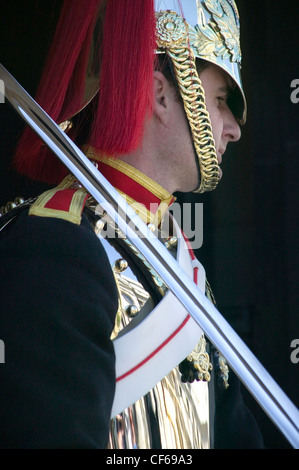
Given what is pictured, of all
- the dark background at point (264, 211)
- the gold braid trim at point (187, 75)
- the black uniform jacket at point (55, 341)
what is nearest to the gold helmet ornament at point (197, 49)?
the gold braid trim at point (187, 75)

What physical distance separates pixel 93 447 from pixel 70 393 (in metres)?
0.09

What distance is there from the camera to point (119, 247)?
4.67ft

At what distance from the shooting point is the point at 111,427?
4.34ft

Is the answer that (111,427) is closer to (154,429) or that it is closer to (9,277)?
(154,429)

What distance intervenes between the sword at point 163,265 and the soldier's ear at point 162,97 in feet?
1.09

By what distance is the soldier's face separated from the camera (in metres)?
1.61

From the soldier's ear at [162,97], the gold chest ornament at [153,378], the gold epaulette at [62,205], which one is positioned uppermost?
the soldier's ear at [162,97]

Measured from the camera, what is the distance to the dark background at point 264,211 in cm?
219

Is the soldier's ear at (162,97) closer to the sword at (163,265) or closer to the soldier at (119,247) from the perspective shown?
the soldier at (119,247)

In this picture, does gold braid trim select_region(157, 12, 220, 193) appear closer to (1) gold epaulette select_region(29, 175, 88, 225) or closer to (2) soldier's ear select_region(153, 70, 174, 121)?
(2) soldier's ear select_region(153, 70, 174, 121)

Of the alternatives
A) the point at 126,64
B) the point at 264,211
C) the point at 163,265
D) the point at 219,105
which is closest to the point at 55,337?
the point at 163,265

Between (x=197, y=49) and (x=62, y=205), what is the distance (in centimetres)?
44

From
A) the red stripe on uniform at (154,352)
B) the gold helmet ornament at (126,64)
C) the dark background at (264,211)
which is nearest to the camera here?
the red stripe on uniform at (154,352)

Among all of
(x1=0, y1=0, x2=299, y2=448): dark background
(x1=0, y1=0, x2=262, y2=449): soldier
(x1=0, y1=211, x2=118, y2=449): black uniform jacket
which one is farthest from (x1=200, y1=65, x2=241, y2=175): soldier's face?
(x1=0, y1=0, x2=299, y2=448): dark background
